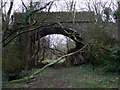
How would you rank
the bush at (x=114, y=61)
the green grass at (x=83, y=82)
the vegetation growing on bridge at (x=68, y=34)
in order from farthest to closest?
the bush at (x=114, y=61) < the vegetation growing on bridge at (x=68, y=34) < the green grass at (x=83, y=82)

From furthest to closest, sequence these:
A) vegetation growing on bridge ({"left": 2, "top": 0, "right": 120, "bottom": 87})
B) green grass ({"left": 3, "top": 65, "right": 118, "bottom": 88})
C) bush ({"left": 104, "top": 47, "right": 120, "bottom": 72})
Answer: bush ({"left": 104, "top": 47, "right": 120, "bottom": 72}) < vegetation growing on bridge ({"left": 2, "top": 0, "right": 120, "bottom": 87}) < green grass ({"left": 3, "top": 65, "right": 118, "bottom": 88})

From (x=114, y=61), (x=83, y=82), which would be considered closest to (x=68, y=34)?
(x=114, y=61)

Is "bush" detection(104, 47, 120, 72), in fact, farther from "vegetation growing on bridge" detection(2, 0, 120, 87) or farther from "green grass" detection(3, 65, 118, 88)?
"green grass" detection(3, 65, 118, 88)

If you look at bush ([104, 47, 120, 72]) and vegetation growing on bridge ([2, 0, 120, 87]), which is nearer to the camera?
vegetation growing on bridge ([2, 0, 120, 87])

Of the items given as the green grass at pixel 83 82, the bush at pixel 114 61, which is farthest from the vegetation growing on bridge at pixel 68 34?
the green grass at pixel 83 82

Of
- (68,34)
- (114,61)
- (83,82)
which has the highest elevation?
(68,34)

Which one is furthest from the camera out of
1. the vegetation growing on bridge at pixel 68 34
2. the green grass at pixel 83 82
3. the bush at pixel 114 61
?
the bush at pixel 114 61

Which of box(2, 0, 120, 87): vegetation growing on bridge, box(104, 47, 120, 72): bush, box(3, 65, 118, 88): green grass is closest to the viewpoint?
box(3, 65, 118, 88): green grass

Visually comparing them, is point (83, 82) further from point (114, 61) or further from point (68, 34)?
point (68, 34)

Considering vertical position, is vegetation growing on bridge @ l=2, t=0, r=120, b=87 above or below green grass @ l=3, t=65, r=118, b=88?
above

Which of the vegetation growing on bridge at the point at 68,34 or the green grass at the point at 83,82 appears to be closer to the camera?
the green grass at the point at 83,82

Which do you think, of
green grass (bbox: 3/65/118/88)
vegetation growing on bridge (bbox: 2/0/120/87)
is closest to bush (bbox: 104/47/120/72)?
vegetation growing on bridge (bbox: 2/0/120/87)

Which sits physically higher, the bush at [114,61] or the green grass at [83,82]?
the bush at [114,61]

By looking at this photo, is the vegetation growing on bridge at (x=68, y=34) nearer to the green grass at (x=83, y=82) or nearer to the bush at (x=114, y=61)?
the bush at (x=114, y=61)
